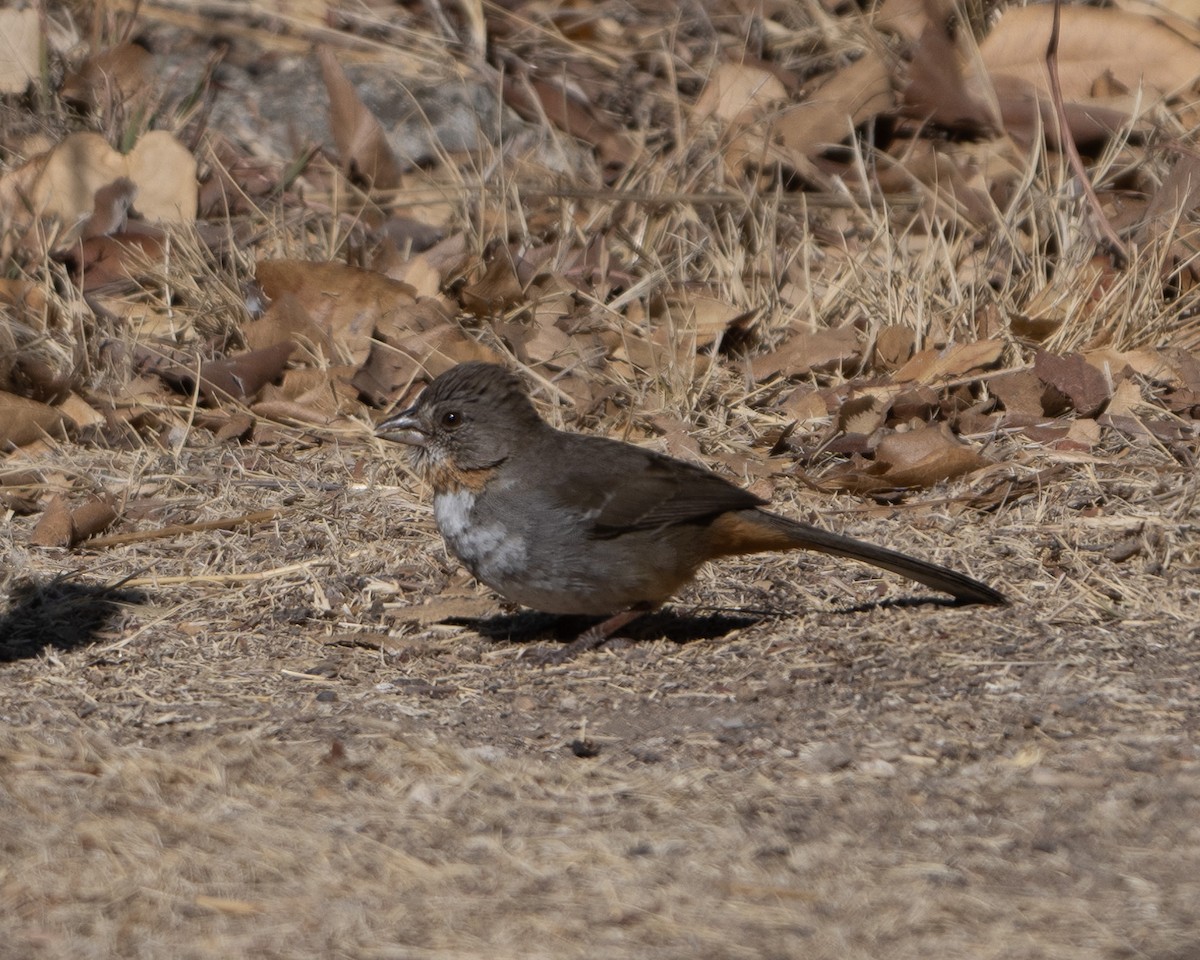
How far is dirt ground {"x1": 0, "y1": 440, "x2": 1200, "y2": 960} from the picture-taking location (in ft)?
8.80

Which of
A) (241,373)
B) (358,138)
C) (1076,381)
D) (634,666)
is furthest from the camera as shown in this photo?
(358,138)

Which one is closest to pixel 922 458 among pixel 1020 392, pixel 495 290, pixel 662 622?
pixel 1020 392

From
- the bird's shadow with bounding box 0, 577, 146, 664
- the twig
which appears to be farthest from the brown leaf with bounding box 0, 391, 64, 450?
the bird's shadow with bounding box 0, 577, 146, 664

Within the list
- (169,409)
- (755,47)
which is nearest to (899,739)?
(169,409)

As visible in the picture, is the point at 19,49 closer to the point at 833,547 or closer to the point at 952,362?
the point at 952,362

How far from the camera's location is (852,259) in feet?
19.7

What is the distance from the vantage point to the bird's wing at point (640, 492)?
4336mm

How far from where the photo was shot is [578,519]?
14.3 ft

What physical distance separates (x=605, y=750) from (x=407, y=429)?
142 centimetres

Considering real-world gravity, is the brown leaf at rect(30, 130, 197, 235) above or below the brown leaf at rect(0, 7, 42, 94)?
below

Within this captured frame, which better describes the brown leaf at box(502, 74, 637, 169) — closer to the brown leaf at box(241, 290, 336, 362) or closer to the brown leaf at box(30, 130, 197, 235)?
the brown leaf at box(30, 130, 197, 235)

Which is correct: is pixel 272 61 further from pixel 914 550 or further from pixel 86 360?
pixel 914 550

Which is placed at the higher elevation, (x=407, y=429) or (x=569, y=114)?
(x=569, y=114)

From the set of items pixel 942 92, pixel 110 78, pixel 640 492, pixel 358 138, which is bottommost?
pixel 640 492
